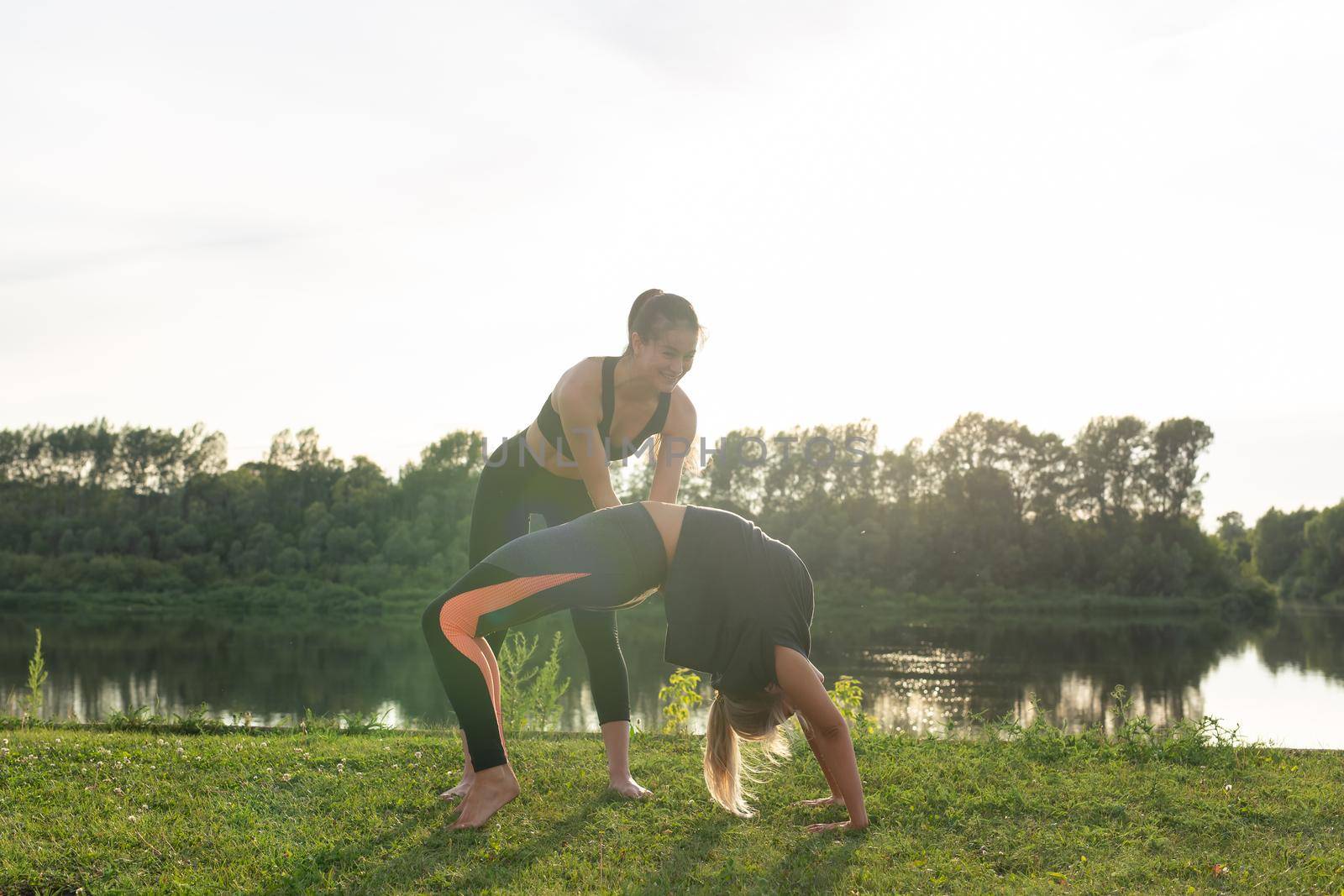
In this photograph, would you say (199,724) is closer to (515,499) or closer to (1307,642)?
(515,499)

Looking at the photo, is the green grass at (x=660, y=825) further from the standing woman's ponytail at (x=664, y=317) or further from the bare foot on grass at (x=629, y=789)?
the standing woman's ponytail at (x=664, y=317)

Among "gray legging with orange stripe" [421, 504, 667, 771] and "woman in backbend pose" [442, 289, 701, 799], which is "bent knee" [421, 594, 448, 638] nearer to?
"gray legging with orange stripe" [421, 504, 667, 771]

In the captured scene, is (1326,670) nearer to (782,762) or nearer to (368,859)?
(782,762)

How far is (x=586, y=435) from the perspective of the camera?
153 inches

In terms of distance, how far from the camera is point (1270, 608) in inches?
2039

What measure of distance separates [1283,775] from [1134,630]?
1549 inches

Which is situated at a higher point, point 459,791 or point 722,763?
point 722,763

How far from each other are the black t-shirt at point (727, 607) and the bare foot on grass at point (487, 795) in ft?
2.47

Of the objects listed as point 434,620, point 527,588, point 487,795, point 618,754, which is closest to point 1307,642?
point 618,754

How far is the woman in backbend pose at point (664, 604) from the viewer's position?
3236 mm

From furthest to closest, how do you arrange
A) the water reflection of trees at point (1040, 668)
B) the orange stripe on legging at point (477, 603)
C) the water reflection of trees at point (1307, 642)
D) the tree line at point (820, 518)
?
the tree line at point (820, 518), the water reflection of trees at point (1307, 642), the water reflection of trees at point (1040, 668), the orange stripe on legging at point (477, 603)

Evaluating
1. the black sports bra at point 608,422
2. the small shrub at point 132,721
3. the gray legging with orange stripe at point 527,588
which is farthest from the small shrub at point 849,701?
the small shrub at point 132,721

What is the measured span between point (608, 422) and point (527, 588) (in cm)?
102

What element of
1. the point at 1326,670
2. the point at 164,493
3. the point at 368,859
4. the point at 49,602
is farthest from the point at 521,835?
the point at 164,493
